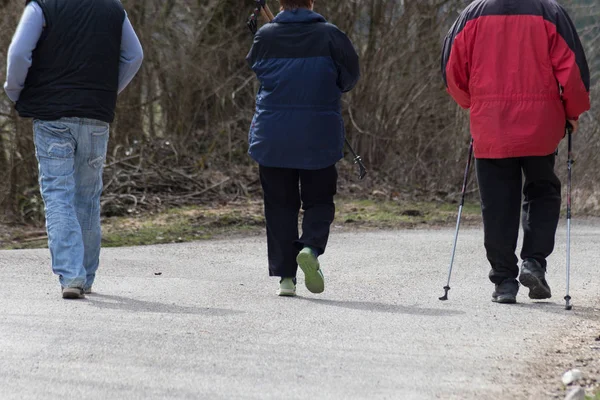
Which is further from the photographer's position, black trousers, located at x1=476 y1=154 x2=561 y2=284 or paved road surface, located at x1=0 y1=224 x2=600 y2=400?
black trousers, located at x1=476 y1=154 x2=561 y2=284

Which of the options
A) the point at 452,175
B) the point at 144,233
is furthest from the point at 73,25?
the point at 452,175

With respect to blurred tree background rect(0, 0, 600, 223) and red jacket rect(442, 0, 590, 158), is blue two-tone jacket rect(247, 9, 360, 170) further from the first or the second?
blurred tree background rect(0, 0, 600, 223)

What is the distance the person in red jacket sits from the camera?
6.90 meters

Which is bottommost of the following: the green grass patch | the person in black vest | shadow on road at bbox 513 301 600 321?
the green grass patch

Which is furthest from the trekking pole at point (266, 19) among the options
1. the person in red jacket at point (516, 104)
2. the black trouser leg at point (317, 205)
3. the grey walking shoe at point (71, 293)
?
the grey walking shoe at point (71, 293)

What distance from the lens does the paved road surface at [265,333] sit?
15.3ft

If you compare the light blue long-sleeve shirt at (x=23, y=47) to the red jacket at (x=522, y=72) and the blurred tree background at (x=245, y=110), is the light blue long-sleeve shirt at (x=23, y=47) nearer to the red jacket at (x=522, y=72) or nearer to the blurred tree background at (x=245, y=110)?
the red jacket at (x=522, y=72)

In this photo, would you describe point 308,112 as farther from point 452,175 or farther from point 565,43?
point 452,175

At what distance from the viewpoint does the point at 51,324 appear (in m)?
6.04

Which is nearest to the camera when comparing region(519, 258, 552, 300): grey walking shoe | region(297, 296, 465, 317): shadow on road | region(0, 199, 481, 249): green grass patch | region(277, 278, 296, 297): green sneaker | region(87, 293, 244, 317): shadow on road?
region(87, 293, 244, 317): shadow on road

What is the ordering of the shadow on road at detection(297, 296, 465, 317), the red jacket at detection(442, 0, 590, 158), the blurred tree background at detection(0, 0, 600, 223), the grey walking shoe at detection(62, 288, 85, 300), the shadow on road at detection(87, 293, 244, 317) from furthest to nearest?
the blurred tree background at detection(0, 0, 600, 223) → the grey walking shoe at detection(62, 288, 85, 300) → the red jacket at detection(442, 0, 590, 158) → the shadow on road at detection(297, 296, 465, 317) → the shadow on road at detection(87, 293, 244, 317)

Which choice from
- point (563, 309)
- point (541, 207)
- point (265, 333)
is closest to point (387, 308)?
point (563, 309)

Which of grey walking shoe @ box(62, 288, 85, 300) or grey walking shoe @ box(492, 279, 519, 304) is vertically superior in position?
grey walking shoe @ box(62, 288, 85, 300)

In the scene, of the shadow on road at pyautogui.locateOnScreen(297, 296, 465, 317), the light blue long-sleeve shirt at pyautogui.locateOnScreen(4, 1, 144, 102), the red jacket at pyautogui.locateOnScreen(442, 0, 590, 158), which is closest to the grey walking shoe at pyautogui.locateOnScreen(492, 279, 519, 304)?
the shadow on road at pyautogui.locateOnScreen(297, 296, 465, 317)
